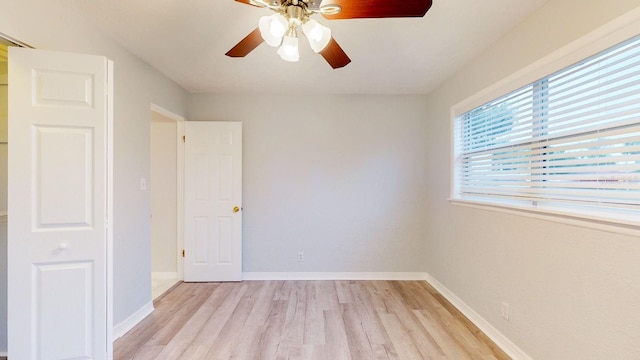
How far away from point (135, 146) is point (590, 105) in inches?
135

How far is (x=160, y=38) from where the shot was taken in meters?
2.27

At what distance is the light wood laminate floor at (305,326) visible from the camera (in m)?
2.12

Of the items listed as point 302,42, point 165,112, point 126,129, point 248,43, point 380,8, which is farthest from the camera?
point 165,112

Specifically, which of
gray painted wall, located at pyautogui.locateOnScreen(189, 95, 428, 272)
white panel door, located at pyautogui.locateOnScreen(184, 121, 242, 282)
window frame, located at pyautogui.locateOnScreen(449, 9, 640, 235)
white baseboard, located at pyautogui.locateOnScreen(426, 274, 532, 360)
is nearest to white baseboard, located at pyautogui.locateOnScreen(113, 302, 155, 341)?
white panel door, located at pyautogui.locateOnScreen(184, 121, 242, 282)

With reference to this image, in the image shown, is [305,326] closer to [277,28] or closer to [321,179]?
[321,179]

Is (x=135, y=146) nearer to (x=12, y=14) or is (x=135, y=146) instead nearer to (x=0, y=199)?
(x=0, y=199)

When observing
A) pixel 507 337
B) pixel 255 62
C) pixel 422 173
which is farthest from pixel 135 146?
pixel 507 337

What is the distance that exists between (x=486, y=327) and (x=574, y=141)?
1.65m

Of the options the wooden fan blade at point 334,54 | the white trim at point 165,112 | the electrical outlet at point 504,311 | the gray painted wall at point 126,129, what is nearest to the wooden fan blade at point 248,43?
the wooden fan blade at point 334,54

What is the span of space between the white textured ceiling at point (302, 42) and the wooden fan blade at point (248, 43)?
294mm

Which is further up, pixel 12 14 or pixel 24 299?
pixel 12 14

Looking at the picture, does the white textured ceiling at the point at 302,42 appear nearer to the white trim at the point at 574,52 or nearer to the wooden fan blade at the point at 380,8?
the white trim at the point at 574,52

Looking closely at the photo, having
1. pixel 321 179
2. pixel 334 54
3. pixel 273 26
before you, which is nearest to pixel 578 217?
pixel 334 54

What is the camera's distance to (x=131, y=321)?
8.23 feet
